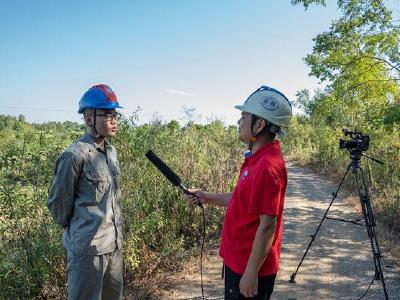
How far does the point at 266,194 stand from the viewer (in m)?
1.79

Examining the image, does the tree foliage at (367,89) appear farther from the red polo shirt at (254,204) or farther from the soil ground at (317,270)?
the red polo shirt at (254,204)

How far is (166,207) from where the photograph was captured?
504 centimetres

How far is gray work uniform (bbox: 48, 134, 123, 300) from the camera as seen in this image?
2248 millimetres

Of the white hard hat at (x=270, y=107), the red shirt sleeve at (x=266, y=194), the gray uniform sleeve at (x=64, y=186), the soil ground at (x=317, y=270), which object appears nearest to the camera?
the red shirt sleeve at (x=266, y=194)

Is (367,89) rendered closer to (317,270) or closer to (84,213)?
(317,270)

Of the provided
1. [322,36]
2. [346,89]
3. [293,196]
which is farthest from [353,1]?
[293,196]

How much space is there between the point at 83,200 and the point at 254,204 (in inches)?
46.0

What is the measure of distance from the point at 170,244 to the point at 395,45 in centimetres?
818

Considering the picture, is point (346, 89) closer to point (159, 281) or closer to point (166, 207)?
point (166, 207)

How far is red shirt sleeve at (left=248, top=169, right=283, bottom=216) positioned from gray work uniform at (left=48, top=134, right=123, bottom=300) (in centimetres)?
110

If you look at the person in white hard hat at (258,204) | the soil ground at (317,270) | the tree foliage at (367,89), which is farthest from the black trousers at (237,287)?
the tree foliage at (367,89)

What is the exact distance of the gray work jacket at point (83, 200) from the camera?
224cm

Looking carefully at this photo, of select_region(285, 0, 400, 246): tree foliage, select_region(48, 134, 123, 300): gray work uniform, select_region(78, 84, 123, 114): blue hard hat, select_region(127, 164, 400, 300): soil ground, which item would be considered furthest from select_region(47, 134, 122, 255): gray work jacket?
select_region(285, 0, 400, 246): tree foliage

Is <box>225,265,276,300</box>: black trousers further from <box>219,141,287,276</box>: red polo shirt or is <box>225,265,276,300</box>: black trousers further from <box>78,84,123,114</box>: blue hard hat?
<box>78,84,123,114</box>: blue hard hat
